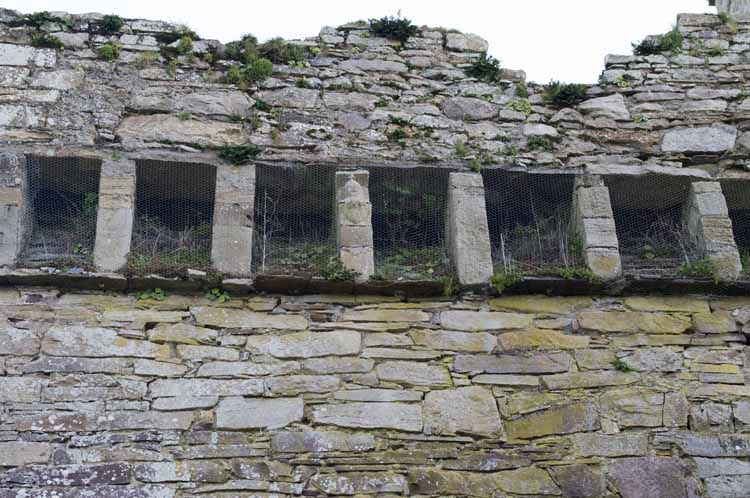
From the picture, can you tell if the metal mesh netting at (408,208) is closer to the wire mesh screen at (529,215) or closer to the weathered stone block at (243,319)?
the wire mesh screen at (529,215)

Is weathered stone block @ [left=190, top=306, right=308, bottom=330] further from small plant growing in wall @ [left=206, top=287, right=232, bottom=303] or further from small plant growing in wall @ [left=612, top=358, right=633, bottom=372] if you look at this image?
small plant growing in wall @ [left=612, top=358, right=633, bottom=372]

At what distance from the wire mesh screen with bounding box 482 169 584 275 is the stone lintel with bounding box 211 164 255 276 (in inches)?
62.3

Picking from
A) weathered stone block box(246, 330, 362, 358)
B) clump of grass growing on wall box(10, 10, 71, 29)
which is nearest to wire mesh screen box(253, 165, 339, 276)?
weathered stone block box(246, 330, 362, 358)

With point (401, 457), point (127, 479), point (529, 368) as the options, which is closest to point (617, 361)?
point (529, 368)

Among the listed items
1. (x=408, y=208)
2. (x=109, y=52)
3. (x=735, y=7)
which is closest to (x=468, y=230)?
(x=408, y=208)

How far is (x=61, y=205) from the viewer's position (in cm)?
719

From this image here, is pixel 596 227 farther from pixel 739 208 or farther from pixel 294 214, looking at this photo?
pixel 294 214

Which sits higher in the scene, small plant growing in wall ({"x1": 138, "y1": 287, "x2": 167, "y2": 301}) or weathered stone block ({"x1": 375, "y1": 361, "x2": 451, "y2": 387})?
small plant growing in wall ({"x1": 138, "y1": 287, "x2": 167, "y2": 301})

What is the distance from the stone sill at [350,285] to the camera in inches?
258

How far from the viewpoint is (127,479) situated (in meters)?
5.77

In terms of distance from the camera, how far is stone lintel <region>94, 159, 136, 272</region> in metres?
6.63

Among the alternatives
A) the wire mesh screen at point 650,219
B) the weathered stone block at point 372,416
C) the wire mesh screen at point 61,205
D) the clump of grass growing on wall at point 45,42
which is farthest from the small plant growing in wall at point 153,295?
the wire mesh screen at point 650,219

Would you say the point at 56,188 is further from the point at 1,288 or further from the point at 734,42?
the point at 734,42

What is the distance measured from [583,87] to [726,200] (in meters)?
1.32
